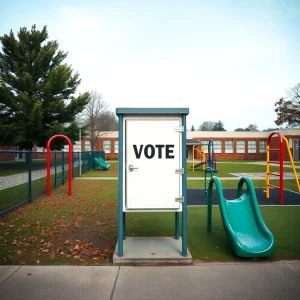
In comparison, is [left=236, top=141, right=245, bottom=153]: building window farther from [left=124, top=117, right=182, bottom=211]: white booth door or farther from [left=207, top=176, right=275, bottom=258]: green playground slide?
[left=124, top=117, right=182, bottom=211]: white booth door

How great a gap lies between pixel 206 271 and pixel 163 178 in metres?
1.48

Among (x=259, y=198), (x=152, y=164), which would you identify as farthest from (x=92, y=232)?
(x=259, y=198)

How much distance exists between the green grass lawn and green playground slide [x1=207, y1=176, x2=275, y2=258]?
265mm

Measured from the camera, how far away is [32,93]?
2770 cm

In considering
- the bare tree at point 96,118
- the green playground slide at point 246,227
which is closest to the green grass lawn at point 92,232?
the green playground slide at point 246,227

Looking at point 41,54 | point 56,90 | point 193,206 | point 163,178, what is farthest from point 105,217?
point 41,54

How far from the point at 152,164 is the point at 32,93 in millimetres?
26138

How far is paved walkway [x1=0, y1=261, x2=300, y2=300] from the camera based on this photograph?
3508 mm

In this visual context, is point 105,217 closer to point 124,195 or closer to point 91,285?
point 124,195

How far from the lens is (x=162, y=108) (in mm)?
4539

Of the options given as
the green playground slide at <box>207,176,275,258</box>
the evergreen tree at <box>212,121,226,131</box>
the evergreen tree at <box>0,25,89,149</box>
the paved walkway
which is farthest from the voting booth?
the evergreen tree at <box>212,121,226,131</box>

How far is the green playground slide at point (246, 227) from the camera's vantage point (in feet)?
15.0

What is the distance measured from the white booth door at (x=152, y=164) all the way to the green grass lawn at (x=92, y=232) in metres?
1.06

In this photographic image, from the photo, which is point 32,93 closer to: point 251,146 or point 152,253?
point 152,253
